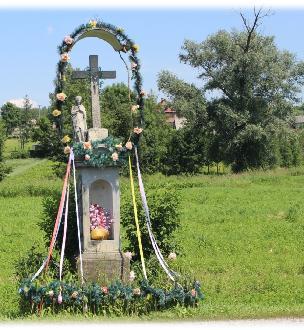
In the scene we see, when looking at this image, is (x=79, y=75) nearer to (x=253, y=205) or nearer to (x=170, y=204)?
(x=170, y=204)

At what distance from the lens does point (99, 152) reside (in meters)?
8.59

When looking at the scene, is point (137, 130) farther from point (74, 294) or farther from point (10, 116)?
point (10, 116)

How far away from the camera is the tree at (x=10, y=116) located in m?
84.6

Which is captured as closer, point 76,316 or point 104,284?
point 76,316

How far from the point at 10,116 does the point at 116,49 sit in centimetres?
8093

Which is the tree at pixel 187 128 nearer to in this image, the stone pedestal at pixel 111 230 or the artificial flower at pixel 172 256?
the artificial flower at pixel 172 256

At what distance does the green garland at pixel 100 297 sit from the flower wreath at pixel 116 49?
215 centimetres

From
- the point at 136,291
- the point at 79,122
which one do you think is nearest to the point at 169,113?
the point at 79,122

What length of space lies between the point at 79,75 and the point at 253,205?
11591mm

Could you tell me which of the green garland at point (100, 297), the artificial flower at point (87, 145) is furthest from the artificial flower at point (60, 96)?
the green garland at point (100, 297)

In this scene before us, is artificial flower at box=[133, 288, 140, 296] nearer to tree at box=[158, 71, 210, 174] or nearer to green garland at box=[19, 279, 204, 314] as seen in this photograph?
green garland at box=[19, 279, 204, 314]

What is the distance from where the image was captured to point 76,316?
24.6 feet
